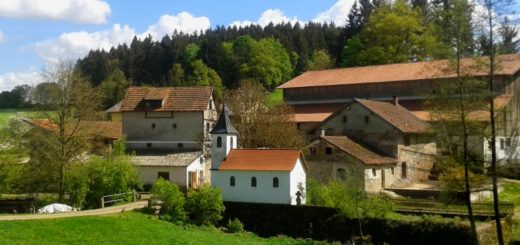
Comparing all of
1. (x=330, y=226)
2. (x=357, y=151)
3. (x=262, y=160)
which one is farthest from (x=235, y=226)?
(x=357, y=151)

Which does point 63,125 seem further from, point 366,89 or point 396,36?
point 396,36

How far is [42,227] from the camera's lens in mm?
29688

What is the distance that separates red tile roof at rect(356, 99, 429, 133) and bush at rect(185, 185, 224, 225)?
1674cm

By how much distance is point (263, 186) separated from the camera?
130 ft

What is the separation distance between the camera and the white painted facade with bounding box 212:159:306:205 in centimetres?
3888

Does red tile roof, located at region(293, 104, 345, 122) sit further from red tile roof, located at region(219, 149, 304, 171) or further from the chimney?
red tile roof, located at region(219, 149, 304, 171)

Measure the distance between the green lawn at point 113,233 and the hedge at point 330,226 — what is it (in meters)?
2.36

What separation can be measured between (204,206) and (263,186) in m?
4.86

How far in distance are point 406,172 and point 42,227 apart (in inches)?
1119

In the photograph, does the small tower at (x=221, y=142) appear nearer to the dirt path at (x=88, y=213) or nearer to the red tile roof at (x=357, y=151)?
the dirt path at (x=88, y=213)

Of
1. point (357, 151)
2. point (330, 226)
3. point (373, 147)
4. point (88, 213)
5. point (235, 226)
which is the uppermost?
point (373, 147)

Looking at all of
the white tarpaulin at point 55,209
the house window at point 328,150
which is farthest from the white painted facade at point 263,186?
the white tarpaulin at point 55,209

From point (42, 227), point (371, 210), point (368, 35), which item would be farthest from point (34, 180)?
point (368, 35)

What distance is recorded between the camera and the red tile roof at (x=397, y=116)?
155ft
